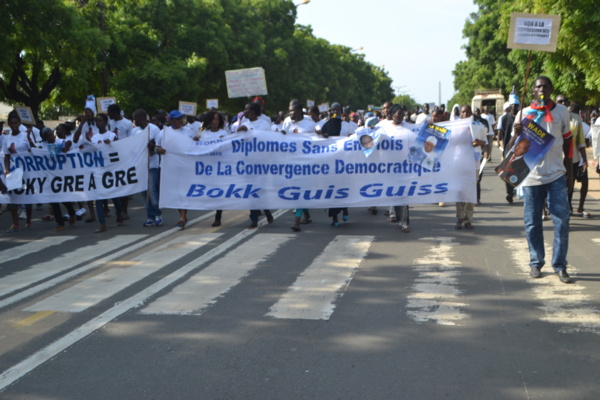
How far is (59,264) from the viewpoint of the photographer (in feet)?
30.3

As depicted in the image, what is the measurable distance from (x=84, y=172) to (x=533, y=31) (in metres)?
7.39

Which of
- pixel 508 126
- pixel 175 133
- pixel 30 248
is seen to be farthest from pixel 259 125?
pixel 508 126

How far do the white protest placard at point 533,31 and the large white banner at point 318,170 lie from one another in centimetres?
229

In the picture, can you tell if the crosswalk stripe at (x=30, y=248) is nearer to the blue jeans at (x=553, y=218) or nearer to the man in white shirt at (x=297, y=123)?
the man in white shirt at (x=297, y=123)

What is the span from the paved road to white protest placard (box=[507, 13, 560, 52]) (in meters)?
2.44

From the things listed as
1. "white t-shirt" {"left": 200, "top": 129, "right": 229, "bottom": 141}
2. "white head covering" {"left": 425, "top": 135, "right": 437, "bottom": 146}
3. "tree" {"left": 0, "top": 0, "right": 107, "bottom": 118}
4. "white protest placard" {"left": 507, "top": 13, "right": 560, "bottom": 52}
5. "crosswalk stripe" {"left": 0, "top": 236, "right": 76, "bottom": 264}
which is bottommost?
"crosswalk stripe" {"left": 0, "top": 236, "right": 76, "bottom": 264}

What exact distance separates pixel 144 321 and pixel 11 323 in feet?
3.75

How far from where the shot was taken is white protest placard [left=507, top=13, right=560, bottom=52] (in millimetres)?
8578

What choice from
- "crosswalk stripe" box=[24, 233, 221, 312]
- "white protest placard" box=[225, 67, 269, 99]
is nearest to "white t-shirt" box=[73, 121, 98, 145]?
"crosswalk stripe" box=[24, 233, 221, 312]

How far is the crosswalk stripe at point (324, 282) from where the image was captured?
659cm

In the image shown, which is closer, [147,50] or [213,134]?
[213,134]

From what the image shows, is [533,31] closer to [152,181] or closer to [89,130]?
[152,181]

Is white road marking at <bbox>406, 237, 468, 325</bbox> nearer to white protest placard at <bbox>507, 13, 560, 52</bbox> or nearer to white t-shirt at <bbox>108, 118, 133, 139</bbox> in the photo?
white protest placard at <bbox>507, 13, 560, 52</bbox>

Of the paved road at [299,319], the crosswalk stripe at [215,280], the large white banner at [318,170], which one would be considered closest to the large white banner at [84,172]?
the large white banner at [318,170]
